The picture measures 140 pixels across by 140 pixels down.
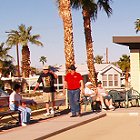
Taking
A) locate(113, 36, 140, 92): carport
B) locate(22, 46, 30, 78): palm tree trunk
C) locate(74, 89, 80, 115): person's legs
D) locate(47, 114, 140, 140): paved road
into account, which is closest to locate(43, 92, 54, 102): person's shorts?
locate(74, 89, 80, 115): person's legs

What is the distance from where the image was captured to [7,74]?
2304 inches

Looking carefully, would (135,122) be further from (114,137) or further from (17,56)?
(17,56)

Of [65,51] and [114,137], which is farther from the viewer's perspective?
[65,51]

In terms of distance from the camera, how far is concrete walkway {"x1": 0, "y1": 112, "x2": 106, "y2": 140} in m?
10.8

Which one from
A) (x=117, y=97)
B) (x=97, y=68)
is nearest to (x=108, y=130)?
(x=117, y=97)

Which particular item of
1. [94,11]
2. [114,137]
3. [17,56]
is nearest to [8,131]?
[114,137]

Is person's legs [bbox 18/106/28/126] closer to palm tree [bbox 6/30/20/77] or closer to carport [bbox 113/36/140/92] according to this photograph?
carport [bbox 113/36/140/92]

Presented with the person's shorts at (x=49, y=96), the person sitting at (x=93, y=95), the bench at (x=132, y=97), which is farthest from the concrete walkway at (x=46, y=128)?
the bench at (x=132, y=97)

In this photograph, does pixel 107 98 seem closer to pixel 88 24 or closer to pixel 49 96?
pixel 49 96

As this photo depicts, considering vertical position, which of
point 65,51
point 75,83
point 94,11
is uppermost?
point 94,11

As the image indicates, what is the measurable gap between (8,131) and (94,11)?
56.1 ft

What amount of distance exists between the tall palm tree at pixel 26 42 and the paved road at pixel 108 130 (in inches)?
1595

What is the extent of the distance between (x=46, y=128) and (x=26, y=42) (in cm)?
4605

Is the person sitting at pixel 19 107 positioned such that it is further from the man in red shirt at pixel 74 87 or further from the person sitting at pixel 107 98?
the person sitting at pixel 107 98
